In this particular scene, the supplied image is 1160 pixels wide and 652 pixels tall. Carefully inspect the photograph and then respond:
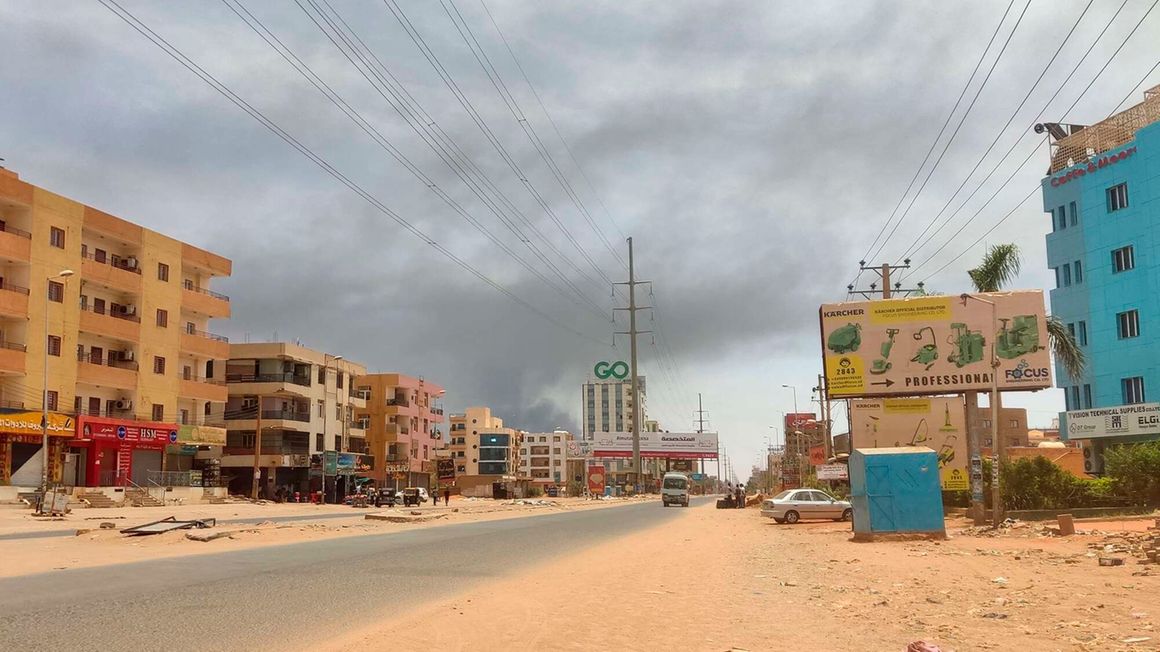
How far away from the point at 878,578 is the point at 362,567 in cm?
977

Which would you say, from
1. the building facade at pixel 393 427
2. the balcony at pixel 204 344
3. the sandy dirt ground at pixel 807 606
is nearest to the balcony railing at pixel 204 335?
the balcony at pixel 204 344

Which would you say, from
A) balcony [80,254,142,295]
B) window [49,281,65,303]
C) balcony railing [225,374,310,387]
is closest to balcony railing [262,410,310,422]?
balcony railing [225,374,310,387]

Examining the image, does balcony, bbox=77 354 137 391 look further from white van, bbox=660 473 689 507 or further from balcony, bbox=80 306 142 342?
white van, bbox=660 473 689 507

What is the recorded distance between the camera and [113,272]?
62812 millimetres

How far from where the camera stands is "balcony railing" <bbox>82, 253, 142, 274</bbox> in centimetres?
6297

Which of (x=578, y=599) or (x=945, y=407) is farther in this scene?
(x=945, y=407)

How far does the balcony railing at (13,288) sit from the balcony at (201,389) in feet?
53.6

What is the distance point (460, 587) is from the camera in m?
15.5

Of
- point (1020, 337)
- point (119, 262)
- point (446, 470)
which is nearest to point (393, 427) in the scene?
point (446, 470)

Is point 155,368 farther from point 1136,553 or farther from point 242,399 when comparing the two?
point 1136,553

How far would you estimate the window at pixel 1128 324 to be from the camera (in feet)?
195

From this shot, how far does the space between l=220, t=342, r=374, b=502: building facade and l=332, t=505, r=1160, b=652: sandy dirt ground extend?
65.7 meters

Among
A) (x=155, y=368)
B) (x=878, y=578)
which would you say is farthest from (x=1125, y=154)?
(x=155, y=368)

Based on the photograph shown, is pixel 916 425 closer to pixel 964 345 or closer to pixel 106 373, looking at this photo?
pixel 964 345
